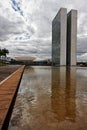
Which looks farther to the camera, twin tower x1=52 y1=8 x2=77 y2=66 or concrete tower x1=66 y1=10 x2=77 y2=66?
twin tower x1=52 y1=8 x2=77 y2=66

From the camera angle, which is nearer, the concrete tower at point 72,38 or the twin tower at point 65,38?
→ the concrete tower at point 72,38

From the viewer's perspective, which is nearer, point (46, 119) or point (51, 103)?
point (46, 119)

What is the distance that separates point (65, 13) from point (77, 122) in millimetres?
53650

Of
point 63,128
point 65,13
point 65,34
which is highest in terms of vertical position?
point 65,13

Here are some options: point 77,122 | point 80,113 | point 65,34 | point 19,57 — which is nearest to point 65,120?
point 77,122

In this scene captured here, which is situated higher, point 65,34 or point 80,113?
point 65,34

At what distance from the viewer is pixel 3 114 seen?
2.49 m

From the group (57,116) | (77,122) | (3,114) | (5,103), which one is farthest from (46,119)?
(5,103)

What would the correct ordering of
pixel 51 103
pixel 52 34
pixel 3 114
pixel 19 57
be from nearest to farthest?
pixel 3 114, pixel 51 103, pixel 52 34, pixel 19 57

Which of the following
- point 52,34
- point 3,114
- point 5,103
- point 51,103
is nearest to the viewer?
point 3,114

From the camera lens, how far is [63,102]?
3.62 meters

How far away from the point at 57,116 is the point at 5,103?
876 mm

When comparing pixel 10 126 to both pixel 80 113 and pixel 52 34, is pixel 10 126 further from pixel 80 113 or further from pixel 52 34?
pixel 52 34

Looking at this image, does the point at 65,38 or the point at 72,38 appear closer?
the point at 72,38
